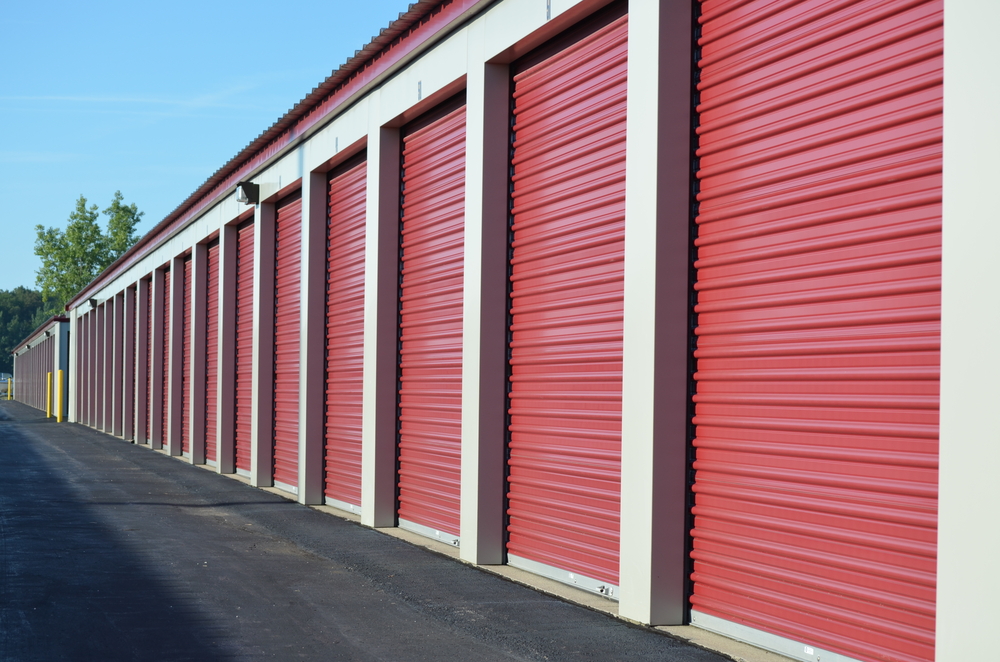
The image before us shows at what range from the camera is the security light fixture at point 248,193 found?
1802 cm

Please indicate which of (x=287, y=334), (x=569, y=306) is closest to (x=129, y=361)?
(x=287, y=334)

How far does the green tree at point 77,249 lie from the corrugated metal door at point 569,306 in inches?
3489

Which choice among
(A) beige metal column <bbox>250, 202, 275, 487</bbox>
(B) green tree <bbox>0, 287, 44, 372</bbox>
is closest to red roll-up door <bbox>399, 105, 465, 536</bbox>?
(A) beige metal column <bbox>250, 202, 275, 487</bbox>

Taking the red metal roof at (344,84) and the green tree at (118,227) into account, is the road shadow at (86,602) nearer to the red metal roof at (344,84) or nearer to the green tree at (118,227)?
the red metal roof at (344,84)

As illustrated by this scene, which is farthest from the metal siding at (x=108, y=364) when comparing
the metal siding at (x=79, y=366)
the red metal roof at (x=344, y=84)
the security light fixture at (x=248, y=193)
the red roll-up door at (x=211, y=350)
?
the security light fixture at (x=248, y=193)

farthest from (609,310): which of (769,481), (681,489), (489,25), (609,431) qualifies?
(489,25)

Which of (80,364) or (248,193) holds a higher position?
(248,193)

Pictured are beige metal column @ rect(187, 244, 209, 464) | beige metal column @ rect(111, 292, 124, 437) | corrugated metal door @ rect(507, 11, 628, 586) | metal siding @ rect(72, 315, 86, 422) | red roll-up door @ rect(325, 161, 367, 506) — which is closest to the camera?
corrugated metal door @ rect(507, 11, 628, 586)

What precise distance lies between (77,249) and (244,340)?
3088 inches

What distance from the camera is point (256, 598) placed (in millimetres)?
7930

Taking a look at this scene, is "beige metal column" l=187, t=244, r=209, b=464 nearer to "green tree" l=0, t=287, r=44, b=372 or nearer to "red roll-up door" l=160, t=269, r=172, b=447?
"red roll-up door" l=160, t=269, r=172, b=447

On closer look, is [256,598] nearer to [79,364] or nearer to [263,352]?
[263,352]

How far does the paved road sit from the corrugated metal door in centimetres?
71

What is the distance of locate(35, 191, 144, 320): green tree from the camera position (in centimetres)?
9175
